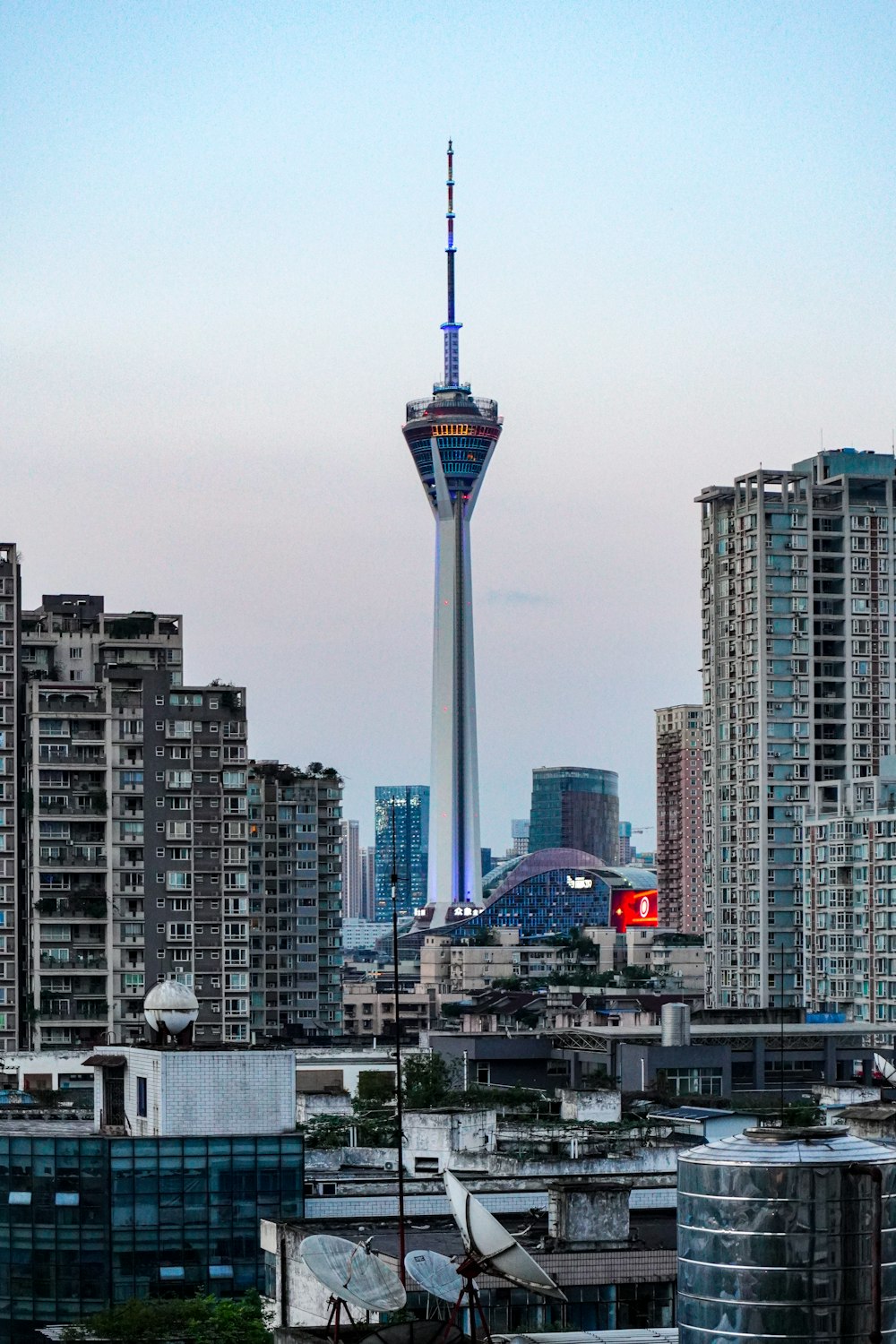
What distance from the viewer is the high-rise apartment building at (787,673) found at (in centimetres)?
19062

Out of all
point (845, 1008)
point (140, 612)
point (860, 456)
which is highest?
point (860, 456)

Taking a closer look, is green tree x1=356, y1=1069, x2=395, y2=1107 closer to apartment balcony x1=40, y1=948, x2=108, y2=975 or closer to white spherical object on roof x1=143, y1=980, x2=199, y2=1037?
white spherical object on roof x1=143, y1=980, x2=199, y2=1037

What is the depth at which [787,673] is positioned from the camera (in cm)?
19138

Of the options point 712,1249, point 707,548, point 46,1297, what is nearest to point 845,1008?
point 707,548

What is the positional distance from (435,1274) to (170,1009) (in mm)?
29915

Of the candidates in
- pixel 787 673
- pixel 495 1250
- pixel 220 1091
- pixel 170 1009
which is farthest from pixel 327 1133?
pixel 787 673

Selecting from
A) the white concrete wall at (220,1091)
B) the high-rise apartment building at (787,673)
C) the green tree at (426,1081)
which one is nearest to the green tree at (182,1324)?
the white concrete wall at (220,1091)

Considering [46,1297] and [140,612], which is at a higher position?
[140,612]

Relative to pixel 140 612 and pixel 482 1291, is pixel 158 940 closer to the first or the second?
pixel 140 612

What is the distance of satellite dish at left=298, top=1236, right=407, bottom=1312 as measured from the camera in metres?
40.0

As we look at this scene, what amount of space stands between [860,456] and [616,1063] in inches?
3266

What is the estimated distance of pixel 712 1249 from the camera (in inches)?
1442

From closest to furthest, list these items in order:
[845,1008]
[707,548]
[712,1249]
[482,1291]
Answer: [712,1249] < [482,1291] < [845,1008] < [707,548]

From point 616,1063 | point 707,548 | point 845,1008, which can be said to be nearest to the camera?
point 616,1063
